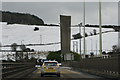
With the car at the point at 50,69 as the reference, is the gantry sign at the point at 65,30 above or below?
above

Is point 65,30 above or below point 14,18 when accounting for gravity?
above

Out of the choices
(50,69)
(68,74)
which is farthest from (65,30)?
(50,69)

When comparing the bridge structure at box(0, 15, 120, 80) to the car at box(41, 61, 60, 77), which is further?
the car at box(41, 61, 60, 77)

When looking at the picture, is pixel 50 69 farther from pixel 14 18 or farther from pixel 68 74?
pixel 14 18

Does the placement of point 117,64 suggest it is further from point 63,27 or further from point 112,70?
point 63,27

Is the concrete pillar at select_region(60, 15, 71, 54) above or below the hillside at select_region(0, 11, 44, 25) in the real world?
above

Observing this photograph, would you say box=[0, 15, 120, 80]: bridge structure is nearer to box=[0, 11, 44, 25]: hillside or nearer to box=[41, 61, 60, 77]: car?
box=[41, 61, 60, 77]: car

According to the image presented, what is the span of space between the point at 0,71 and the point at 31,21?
4.53 metres

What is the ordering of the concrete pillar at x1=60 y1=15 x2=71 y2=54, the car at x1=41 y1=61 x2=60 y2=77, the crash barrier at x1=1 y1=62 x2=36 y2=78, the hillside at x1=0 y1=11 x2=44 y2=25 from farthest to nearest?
the concrete pillar at x1=60 y1=15 x2=71 y2=54, the car at x1=41 y1=61 x2=60 y2=77, the crash barrier at x1=1 y1=62 x2=36 y2=78, the hillside at x1=0 y1=11 x2=44 y2=25

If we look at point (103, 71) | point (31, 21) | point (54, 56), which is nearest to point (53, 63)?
point (103, 71)

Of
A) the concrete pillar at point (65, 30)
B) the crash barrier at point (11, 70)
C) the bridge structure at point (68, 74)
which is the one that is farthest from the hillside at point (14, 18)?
the concrete pillar at point (65, 30)

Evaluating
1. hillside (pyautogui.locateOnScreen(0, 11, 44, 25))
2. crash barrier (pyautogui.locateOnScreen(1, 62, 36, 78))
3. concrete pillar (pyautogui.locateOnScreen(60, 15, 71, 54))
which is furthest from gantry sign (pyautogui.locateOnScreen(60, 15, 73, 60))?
hillside (pyautogui.locateOnScreen(0, 11, 44, 25))

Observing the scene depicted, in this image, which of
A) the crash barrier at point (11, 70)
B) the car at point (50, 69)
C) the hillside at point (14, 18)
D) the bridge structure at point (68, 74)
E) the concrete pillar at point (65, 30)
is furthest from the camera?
the concrete pillar at point (65, 30)

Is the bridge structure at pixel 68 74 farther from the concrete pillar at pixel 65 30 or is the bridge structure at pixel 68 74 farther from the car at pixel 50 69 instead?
the car at pixel 50 69
